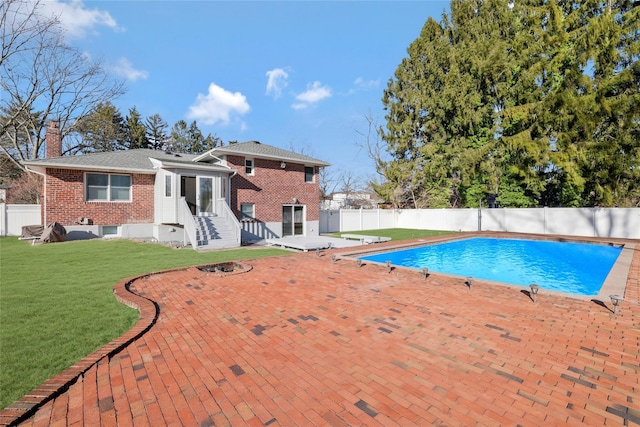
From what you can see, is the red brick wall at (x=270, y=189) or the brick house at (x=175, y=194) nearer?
the brick house at (x=175, y=194)

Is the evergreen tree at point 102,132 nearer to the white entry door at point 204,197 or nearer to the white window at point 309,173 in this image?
the white entry door at point 204,197

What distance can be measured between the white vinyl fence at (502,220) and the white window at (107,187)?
41.4 feet

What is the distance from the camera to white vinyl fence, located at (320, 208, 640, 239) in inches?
727

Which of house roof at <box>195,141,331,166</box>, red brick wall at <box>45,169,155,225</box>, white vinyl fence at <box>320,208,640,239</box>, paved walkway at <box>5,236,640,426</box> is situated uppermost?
house roof at <box>195,141,331,166</box>

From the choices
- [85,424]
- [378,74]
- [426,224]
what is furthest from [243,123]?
[85,424]

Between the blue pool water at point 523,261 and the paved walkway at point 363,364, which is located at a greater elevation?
the paved walkway at point 363,364

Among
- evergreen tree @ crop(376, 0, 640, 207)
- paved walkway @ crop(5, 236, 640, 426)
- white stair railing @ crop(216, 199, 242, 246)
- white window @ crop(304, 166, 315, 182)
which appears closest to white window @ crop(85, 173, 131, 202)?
white stair railing @ crop(216, 199, 242, 246)

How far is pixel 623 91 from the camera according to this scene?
19.8 m

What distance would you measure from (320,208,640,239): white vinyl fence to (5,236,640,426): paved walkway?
17080mm

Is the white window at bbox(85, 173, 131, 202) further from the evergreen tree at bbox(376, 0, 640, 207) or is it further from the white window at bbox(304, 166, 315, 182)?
the evergreen tree at bbox(376, 0, 640, 207)

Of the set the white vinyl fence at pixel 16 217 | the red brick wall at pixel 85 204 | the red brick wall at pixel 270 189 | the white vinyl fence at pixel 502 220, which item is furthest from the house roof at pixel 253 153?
the white vinyl fence at pixel 16 217

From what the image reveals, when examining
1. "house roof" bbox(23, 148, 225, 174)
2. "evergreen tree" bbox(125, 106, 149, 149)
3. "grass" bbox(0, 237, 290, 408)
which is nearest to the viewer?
"grass" bbox(0, 237, 290, 408)

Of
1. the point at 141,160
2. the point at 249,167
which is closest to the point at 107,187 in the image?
the point at 141,160

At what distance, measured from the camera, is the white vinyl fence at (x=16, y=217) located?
52.0 feet
